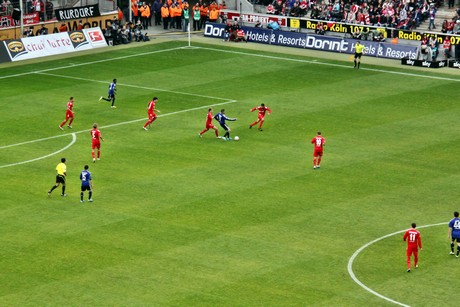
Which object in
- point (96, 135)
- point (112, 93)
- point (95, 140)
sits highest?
point (96, 135)

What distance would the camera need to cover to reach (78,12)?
89.4 meters

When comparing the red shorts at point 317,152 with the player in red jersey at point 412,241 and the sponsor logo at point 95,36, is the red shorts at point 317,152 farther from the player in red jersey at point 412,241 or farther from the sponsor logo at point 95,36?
the sponsor logo at point 95,36

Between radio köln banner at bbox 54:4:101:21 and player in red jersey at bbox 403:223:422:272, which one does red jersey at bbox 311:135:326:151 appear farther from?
radio köln banner at bbox 54:4:101:21

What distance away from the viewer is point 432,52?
3157 inches

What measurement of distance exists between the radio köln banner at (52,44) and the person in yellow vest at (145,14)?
29.0 ft

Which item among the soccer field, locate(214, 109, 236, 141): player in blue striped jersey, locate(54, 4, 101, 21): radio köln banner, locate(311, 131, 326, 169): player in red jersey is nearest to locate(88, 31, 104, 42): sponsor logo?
locate(54, 4, 101, 21): radio köln banner

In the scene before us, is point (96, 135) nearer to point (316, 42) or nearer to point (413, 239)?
point (413, 239)

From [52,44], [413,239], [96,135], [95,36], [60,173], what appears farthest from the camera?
Result: [95,36]

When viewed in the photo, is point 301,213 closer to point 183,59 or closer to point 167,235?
point 167,235

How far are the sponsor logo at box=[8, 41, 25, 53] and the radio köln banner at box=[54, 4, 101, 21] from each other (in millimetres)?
6796

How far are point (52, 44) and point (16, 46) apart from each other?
11.7 feet

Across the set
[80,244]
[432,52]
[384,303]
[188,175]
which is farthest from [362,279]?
[432,52]

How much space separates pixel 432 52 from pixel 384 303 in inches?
1884

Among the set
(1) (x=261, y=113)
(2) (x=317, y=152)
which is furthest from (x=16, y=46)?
(2) (x=317, y=152)
